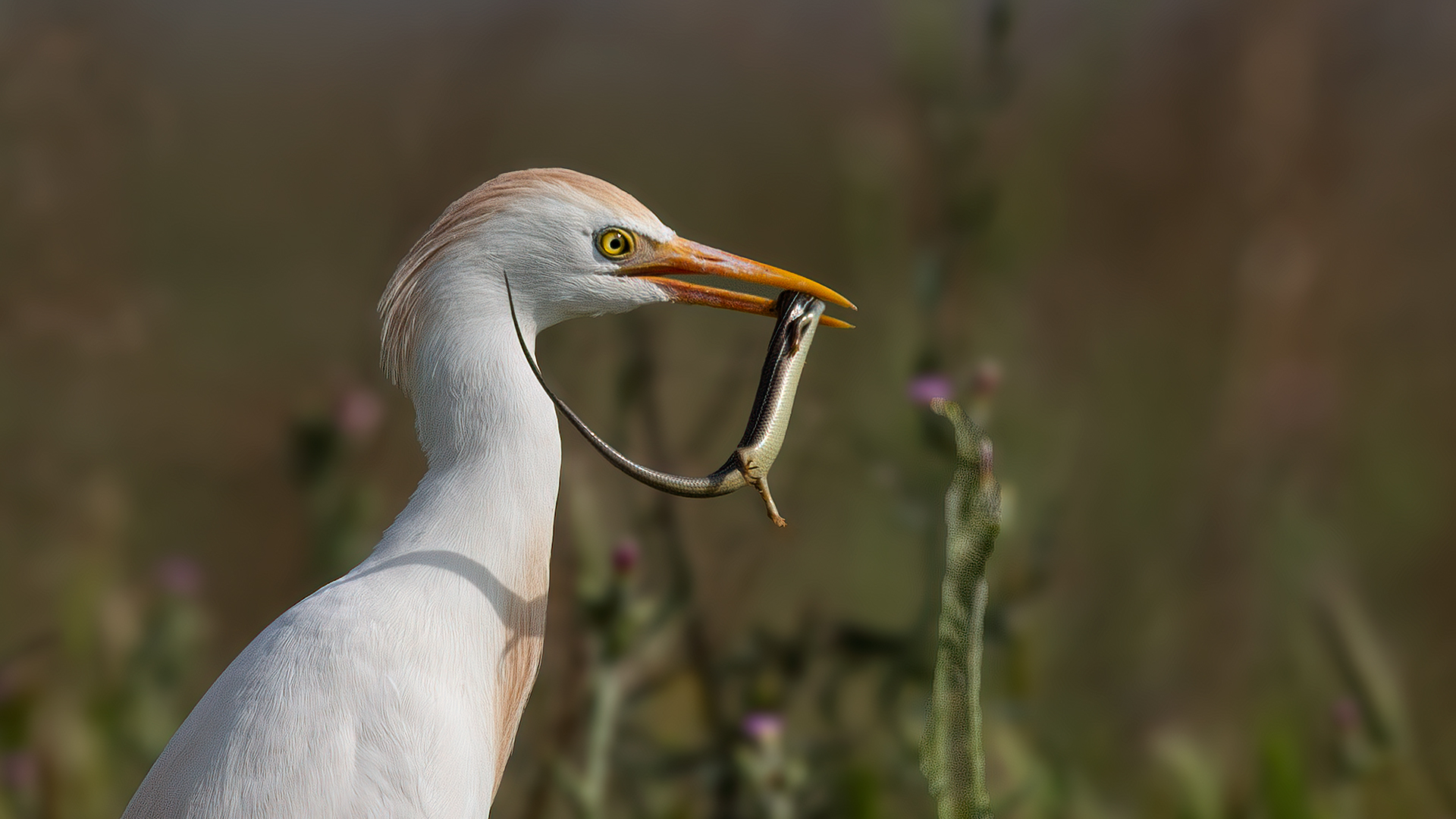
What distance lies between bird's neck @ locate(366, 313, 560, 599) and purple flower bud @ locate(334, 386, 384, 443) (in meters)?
0.40

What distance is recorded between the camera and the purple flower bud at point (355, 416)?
0.94m

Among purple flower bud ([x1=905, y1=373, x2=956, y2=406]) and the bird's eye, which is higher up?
the bird's eye

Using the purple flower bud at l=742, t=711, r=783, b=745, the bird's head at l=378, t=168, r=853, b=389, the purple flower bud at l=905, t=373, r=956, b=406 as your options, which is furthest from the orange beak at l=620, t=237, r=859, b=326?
the purple flower bud at l=742, t=711, r=783, b=745

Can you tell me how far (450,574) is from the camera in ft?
1.80

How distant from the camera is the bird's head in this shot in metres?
0.56

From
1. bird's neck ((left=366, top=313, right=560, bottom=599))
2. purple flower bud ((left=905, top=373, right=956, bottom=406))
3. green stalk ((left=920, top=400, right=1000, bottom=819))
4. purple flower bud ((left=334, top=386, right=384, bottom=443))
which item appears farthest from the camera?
purple flower bud ((left=334, top=386, right=384, bottom=443))

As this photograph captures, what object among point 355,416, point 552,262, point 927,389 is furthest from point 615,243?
point 355,416

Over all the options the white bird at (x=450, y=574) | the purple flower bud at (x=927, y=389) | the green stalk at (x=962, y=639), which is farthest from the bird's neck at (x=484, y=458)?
the purple flower bud at (x=927, y=389)

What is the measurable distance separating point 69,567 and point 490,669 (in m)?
0.91

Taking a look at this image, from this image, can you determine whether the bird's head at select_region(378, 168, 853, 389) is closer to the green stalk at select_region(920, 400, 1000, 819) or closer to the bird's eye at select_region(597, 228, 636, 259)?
the bird's eye at select_region(597, 228, 636, 259)

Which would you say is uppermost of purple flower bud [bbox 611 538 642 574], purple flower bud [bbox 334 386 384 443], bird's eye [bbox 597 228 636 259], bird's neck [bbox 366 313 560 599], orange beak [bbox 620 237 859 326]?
bird's eye [bbox 597 228 636 259]

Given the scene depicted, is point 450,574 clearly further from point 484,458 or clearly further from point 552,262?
point 552,262

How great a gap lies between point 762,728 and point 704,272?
44 cm

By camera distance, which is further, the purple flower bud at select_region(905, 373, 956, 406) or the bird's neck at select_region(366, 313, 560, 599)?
the purple flower bud at select_region(905, 373, 956, 406)
